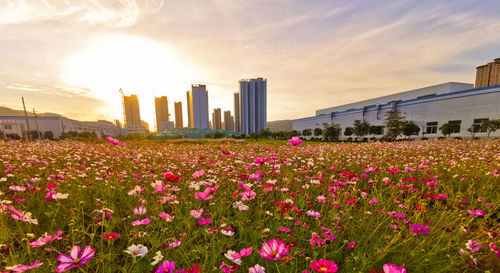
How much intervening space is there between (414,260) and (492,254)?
2.15 ft

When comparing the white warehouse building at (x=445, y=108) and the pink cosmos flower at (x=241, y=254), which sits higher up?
the white warehouse building at (x=445, y=108)

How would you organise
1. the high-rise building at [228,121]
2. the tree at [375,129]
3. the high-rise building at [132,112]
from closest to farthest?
the tree at [375,129] → the high-rise building at [228,121] → the high-rise building at [132,112]

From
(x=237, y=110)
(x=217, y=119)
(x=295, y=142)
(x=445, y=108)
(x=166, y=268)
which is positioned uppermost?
(x=237, y=110)

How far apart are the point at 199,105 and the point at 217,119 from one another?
42448 millimetres

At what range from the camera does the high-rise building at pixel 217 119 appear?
472 ft

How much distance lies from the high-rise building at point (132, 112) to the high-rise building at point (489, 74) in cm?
20406

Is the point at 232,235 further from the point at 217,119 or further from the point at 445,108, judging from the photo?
the point at 217,119

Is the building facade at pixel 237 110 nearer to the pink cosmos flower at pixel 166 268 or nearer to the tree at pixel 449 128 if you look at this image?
the tree at pixel 449 128

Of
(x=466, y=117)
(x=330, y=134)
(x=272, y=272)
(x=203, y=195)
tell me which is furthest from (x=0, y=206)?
(x=466, y=117)

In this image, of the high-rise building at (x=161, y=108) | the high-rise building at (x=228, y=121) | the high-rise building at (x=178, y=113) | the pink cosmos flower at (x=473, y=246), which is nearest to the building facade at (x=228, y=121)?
the high-rise building at (x=228, y=121)

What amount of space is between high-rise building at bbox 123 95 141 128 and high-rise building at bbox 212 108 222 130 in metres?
69.1

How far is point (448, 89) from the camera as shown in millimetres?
41969

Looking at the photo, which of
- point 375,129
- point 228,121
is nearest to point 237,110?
point 228,121

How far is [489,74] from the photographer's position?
213 ft
